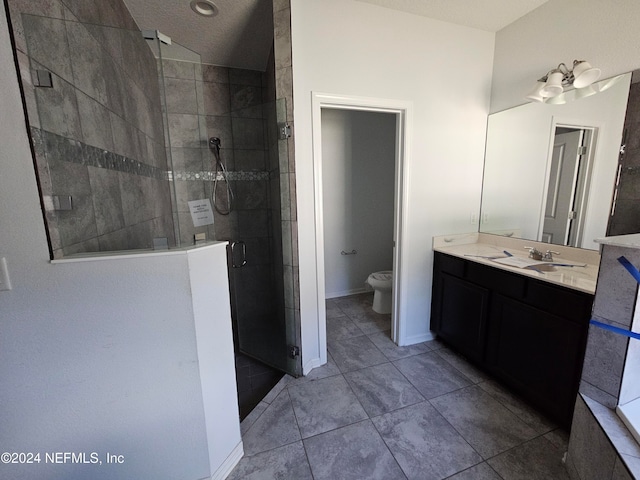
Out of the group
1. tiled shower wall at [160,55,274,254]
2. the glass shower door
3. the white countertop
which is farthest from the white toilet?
tiled shower wall at [160,55,274,254]

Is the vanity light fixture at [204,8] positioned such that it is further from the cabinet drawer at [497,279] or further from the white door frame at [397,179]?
the cabinet drawer at [497,279]

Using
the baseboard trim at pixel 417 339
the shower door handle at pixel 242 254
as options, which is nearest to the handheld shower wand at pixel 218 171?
the shower door handle at pixel 242 254

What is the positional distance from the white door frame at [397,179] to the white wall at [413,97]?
0.04m

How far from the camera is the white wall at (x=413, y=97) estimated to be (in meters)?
1.77

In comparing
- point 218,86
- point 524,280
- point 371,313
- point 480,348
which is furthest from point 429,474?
point 218,86

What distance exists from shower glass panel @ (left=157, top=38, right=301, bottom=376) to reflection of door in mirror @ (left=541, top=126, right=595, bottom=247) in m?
2.00

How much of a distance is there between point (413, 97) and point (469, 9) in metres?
0.68

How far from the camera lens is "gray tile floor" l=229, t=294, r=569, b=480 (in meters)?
1.31

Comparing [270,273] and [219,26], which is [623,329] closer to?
[270,273]

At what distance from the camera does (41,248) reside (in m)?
0.89

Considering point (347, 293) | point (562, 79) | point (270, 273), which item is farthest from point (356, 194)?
point (562, 79)

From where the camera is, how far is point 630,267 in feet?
3.07

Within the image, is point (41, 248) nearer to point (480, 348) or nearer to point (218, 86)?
point (218, 86)

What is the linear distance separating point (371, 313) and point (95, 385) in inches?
99.8
